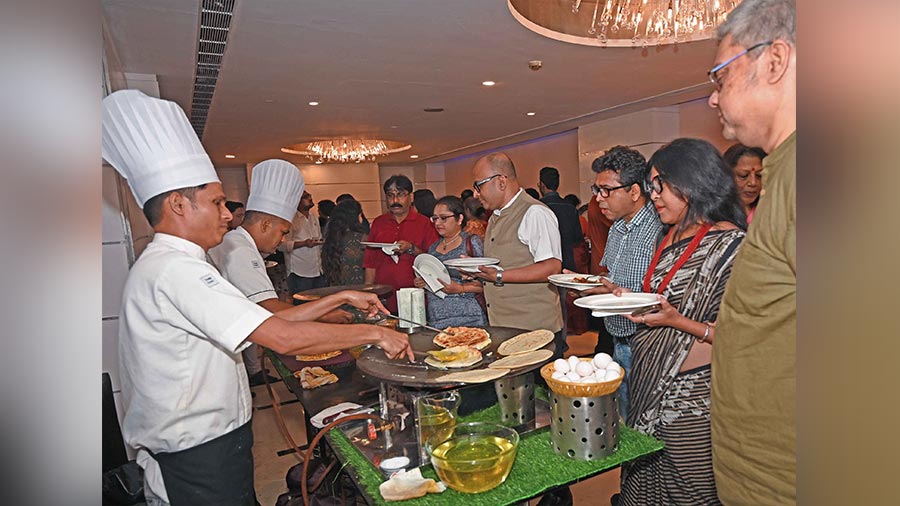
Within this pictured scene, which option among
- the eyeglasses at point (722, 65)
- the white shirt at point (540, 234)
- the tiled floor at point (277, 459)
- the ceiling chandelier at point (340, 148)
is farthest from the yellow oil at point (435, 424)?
the ceiling chandelier at point (340, 148)

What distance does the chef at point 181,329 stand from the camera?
3.21 ft

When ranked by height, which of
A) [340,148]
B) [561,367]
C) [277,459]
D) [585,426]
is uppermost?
[340,148]

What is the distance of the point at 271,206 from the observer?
202 cm

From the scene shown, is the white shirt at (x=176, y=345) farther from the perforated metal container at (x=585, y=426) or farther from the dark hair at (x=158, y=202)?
the perforated metal container at (x=585, y=426)

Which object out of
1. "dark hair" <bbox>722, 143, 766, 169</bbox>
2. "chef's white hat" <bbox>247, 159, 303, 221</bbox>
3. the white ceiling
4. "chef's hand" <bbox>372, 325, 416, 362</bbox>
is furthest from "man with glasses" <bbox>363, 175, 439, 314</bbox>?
"chef's hand" <bbox>372, 325, 416, 362</bbox>

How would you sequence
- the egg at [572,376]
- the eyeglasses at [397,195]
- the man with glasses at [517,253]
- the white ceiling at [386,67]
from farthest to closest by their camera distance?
the eyeglasses at [397,195], the white ceiling at [386,67], the man with glasses at [517,253], the egg at [572,376]

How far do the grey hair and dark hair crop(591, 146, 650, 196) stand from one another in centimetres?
118

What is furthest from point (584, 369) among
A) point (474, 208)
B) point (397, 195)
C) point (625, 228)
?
point (474, 208)

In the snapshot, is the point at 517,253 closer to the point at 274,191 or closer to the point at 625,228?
the point at 625,228

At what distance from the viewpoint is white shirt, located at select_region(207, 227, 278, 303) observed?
1.81 meters

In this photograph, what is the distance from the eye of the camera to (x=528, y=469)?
1.05 metres

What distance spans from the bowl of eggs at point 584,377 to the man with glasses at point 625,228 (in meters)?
0.67

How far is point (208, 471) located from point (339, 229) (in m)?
2.62
